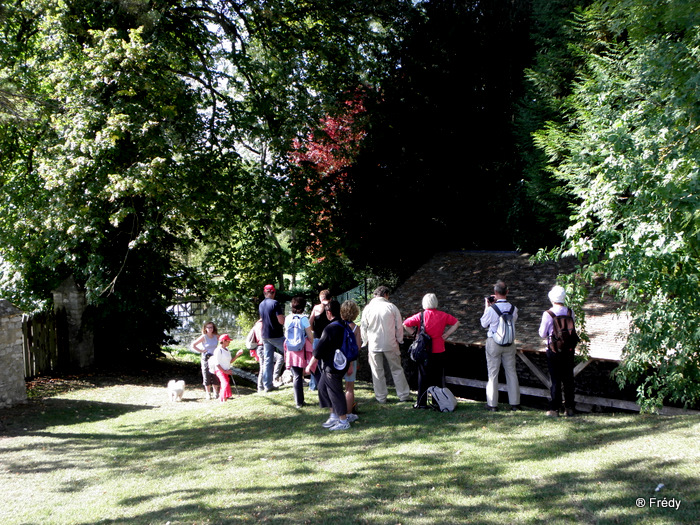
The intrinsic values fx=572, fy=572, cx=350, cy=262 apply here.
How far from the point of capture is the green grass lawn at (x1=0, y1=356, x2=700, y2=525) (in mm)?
5176

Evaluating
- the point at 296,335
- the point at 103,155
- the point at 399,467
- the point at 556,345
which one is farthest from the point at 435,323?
the point at 103,155

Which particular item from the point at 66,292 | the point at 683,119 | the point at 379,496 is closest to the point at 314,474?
the point at 379,496

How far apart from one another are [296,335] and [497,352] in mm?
3030

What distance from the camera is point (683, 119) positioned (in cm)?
579

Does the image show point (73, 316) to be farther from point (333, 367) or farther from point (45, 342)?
point (333, 367)

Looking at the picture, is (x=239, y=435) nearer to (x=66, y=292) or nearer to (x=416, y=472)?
(x=416, y=472)

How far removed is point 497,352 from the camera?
8422mm

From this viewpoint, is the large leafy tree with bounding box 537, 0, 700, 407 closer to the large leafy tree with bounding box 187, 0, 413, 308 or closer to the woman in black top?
the woman in black top

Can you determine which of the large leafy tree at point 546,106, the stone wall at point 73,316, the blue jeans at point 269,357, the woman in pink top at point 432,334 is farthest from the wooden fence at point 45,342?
the large leafy tree at point 546,106

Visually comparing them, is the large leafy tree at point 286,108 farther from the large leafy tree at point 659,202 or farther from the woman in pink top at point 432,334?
the large leafy tree at point 659,202

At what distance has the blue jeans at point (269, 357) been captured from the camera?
411 inches

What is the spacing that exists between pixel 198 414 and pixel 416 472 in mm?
5263

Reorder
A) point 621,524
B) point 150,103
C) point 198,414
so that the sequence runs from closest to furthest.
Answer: point 621,524, point 198,414, point 150,103

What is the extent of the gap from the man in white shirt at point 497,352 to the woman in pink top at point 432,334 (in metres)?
0.51
